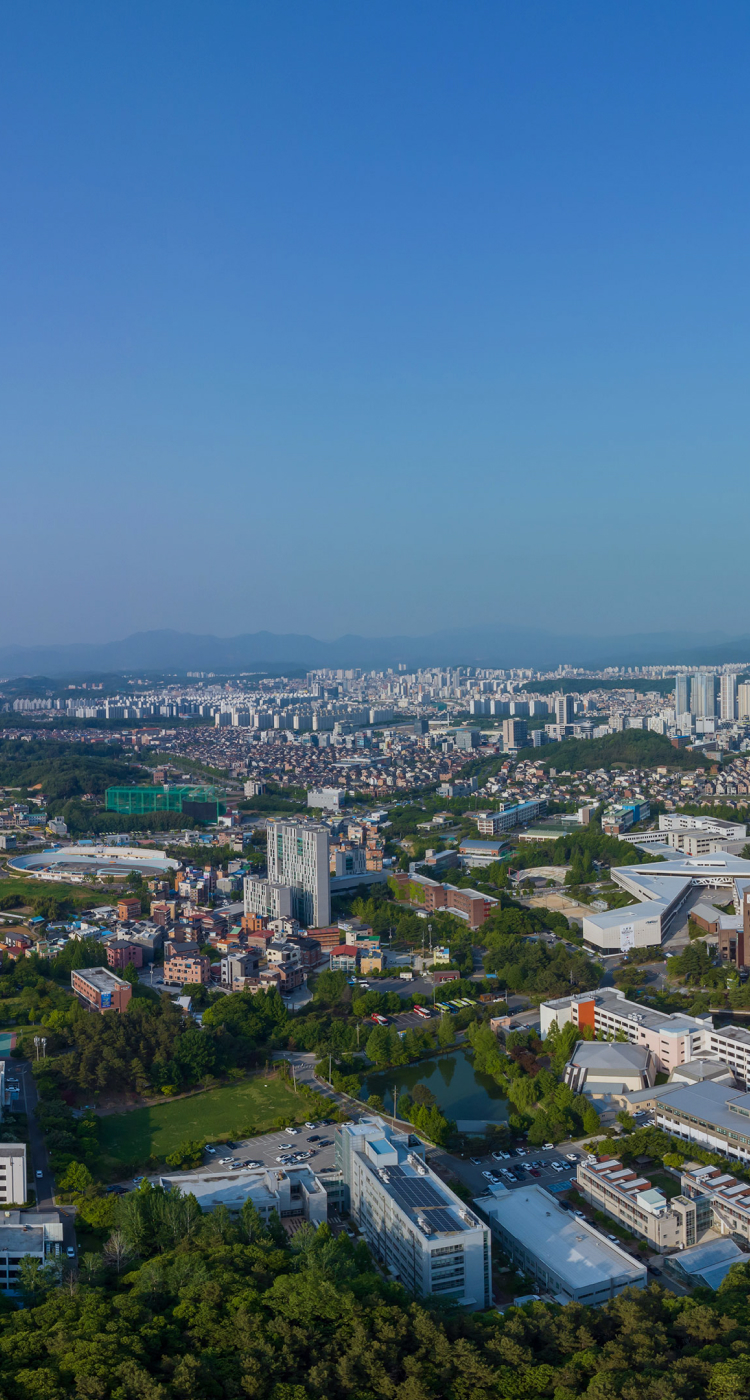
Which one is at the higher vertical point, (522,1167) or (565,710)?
(565,710)

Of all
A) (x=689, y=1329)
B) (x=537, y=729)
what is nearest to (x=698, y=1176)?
(x=689, y=1329)

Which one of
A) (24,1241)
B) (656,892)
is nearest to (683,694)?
(656,892)

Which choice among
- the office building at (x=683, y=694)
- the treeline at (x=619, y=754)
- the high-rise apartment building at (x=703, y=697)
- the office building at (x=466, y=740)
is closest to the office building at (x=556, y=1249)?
the treeline at (x=619, y=754)

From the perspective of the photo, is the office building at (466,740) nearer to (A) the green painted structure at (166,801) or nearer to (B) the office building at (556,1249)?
(A) the green painted structure at (166,801)

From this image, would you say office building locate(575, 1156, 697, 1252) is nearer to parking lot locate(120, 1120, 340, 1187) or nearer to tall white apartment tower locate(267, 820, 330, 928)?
parking lot locate(120, 1120, 340, 1187)

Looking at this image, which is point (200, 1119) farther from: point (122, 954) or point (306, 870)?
point (306, 870)

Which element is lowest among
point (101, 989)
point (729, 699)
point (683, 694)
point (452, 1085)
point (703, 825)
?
point (452, 1085)

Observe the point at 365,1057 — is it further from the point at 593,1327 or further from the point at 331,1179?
the point at 593,1327
